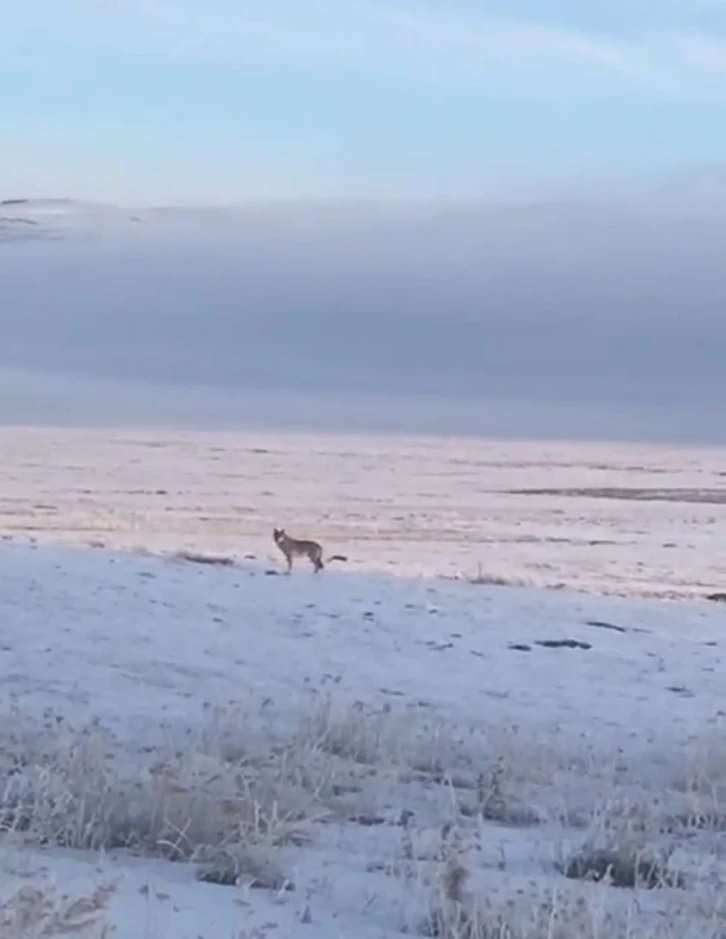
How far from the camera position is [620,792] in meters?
8.98

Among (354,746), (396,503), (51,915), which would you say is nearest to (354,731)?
(354,746)

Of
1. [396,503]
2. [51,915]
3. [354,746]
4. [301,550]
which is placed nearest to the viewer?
[51,915]

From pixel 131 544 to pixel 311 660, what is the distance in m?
14.4

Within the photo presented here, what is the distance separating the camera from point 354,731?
10.0 metres

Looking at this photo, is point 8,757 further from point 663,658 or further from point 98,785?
point 663,658

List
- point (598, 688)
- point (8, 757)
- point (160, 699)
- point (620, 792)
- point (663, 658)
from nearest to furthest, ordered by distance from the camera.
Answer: point (8, 757), point (620, 792), point (160, 699), point (598, 688), point (663, 658)

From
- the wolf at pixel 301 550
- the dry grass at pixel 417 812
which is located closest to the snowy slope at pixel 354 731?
the dry grass at pixel 417 812

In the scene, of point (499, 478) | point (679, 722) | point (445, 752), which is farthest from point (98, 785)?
point (499, 478)

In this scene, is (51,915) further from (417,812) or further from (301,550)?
(301,550)

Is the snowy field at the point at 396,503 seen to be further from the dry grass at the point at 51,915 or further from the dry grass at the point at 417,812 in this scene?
the dry grass at the point at 51,915

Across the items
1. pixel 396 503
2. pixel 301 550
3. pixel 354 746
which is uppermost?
pixel 354 746

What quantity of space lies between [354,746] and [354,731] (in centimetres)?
27

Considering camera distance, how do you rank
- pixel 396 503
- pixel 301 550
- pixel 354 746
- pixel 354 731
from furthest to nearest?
pixel 396 503
pixel 301 550
pixel 354 731
pixel 354 746

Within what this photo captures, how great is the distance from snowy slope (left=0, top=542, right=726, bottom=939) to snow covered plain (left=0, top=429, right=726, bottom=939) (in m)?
0.03
